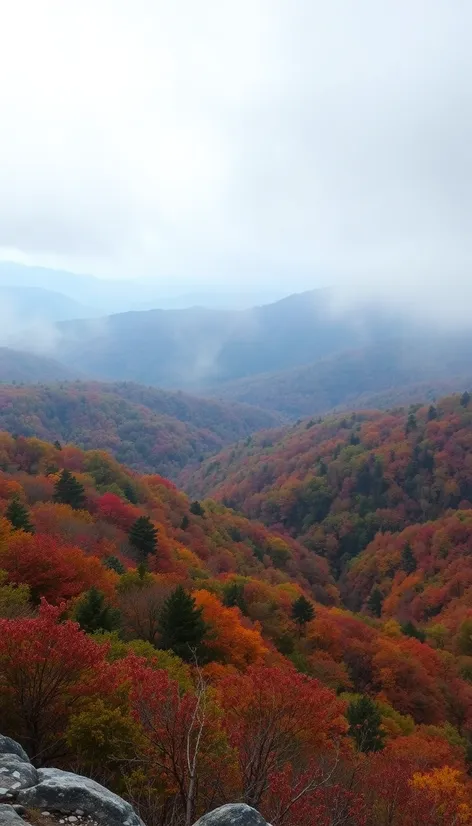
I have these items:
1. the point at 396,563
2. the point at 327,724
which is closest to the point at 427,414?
the point at 396,563

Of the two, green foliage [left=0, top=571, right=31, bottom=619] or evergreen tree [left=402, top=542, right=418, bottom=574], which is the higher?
green foliage [left=0, top=571, right=31, bottom=619]

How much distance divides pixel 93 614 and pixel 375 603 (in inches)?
3785

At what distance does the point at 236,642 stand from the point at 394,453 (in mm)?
141076

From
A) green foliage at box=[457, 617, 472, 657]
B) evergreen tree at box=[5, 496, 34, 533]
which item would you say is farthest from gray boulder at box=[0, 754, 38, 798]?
green foliage at box=[457, 617, 472, 657]

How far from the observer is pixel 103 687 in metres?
15.7

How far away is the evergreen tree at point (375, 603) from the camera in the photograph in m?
110

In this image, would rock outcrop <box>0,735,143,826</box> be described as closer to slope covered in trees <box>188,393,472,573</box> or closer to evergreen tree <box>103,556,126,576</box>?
evergreen tree <box>103,556,126,576</box>

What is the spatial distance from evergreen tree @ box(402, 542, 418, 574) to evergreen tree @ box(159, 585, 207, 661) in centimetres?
9779

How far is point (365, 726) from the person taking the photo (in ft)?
103

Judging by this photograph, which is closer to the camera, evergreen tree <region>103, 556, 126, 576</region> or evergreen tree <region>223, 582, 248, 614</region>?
evergreen tree <region>103, 556, 126, 576</region>

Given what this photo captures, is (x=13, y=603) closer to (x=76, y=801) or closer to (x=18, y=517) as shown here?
(x=76, y=801)

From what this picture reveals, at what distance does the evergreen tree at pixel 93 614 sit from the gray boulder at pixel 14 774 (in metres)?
15.0

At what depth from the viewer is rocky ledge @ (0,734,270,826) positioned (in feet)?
33.6

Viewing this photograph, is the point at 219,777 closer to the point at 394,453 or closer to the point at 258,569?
the point at 258,569
